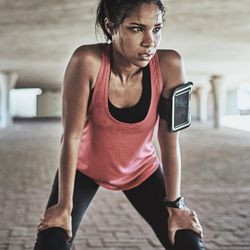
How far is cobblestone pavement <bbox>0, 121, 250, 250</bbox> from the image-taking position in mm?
5098

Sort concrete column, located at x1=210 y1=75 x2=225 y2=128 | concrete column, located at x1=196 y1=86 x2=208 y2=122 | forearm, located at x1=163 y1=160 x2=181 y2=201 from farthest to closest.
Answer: concrete column, located at x1=196 y1=86 x2=208 y2=122, concrete column, located at x1=210 y1=75 x2=225 y2=128, forearm, located at x1=163 y1=160 x2=181 y2=201

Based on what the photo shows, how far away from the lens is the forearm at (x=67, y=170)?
2.33m

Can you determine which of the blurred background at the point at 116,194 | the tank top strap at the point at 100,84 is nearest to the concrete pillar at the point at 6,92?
the blurred background at the point at 116,194

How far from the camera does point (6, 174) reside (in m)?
9.80

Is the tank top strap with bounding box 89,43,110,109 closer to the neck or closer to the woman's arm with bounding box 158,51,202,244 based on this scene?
the neck

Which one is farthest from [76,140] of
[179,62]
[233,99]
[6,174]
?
[233,99]

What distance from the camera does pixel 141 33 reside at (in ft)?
7.11

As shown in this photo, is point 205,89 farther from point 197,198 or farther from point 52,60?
point 197,198

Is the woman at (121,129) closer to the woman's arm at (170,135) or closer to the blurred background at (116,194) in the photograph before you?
the woman's arm at (170,135)

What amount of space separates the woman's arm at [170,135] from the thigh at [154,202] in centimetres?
5

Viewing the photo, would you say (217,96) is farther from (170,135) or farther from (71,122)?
(71,122)

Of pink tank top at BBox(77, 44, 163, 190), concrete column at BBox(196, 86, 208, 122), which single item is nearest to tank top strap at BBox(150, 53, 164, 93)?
pink tank top at BBox(77, 44, 163, 190)

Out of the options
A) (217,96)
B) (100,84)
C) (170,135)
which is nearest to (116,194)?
(170,135)

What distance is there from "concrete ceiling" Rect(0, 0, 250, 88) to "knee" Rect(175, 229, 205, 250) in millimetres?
5161
